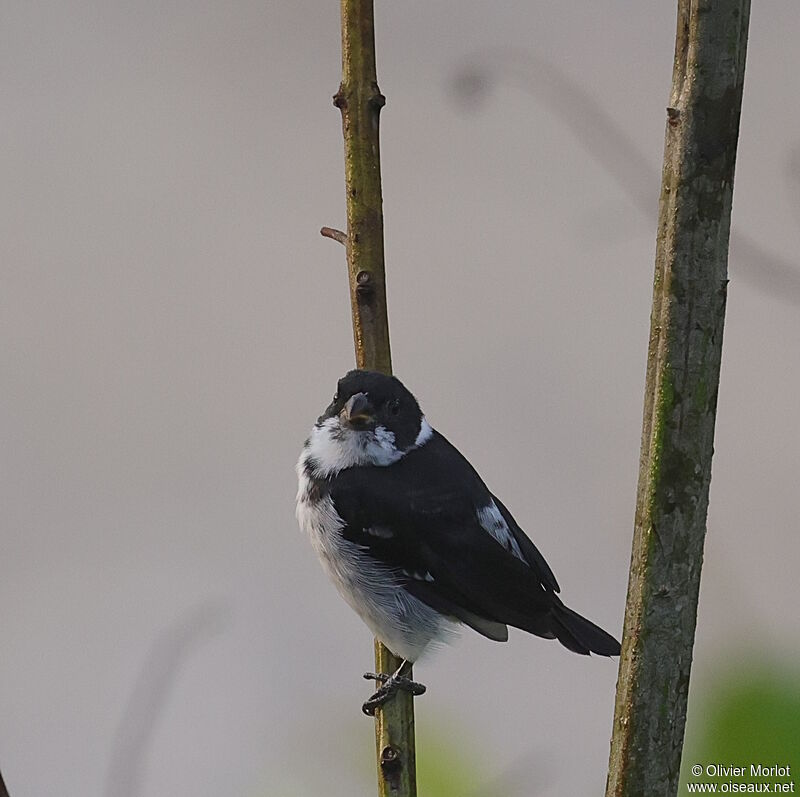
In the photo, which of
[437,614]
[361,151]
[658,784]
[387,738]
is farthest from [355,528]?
[658,784]

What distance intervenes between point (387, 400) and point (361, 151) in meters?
0.29

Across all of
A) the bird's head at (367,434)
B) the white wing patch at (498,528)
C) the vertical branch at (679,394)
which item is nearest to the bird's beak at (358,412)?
the bird's head at (367,434)

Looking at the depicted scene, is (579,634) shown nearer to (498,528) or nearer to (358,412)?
(498,528)

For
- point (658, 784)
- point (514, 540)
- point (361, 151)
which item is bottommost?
point (658, 784)

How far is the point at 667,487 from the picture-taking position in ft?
1.41

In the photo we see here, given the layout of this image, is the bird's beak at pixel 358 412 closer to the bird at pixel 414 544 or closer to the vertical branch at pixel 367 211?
the bird at pixel 414 544

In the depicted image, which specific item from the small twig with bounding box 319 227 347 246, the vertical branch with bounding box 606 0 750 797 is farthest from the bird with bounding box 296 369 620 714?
the vertical branch with bounding box 606 0 750 797

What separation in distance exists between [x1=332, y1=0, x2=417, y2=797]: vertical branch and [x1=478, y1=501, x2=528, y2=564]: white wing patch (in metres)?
0.25

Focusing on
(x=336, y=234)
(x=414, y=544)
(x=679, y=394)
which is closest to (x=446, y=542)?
(x=414, y=544)

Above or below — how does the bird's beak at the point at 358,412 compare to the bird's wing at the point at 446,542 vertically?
above

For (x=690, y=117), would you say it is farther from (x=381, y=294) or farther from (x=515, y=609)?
(x=515, y=609)

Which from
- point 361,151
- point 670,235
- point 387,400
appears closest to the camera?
point 670,235

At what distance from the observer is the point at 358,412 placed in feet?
3.05

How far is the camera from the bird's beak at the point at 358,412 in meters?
0.92
